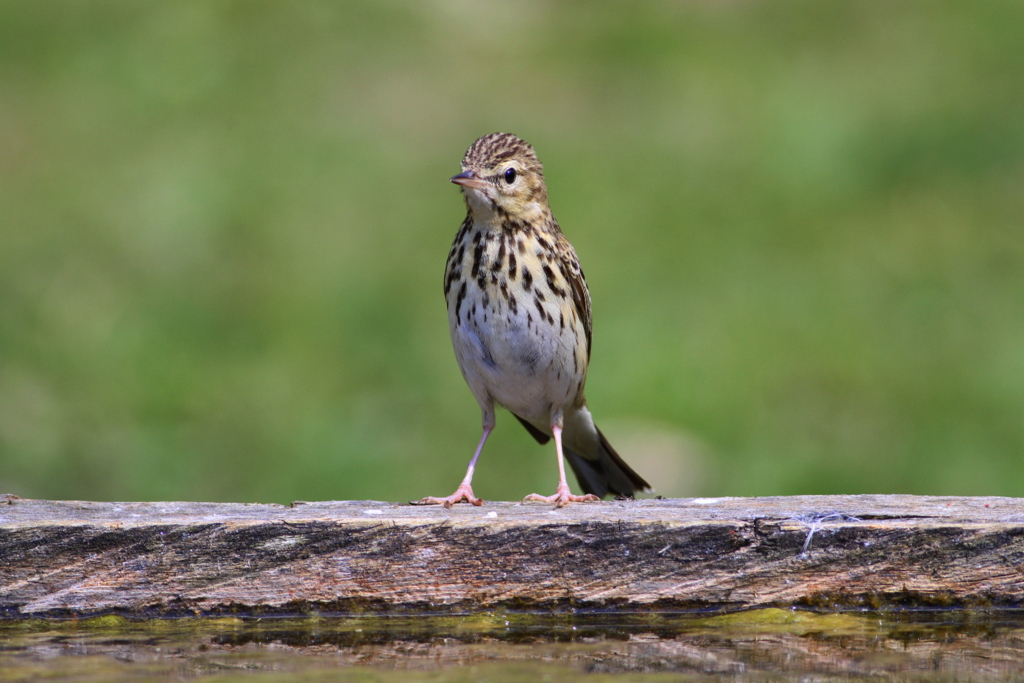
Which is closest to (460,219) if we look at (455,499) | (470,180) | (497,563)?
(470,180)

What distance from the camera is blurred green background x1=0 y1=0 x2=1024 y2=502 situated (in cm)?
907

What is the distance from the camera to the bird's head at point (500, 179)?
18.9 ft

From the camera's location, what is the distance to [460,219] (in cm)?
1210

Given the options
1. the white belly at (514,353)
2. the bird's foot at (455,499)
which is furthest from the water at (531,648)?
the white belly at (514,353)

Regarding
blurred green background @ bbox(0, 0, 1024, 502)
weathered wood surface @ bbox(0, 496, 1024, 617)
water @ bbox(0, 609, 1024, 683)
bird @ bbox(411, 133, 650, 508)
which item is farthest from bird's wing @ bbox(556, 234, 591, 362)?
blurred green background @ bbox(0, 0, 1024, 502)

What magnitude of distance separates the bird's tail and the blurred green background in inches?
83.0

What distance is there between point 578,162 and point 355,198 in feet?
7.16

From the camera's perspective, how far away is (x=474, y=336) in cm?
587

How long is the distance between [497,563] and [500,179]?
6.76 ft

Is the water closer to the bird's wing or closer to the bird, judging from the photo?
the bird

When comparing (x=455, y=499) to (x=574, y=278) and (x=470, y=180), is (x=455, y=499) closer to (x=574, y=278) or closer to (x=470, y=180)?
(x=574, y=278)

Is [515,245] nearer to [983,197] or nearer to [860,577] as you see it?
[860,577]

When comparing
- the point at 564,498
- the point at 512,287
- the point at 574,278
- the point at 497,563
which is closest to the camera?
the point at 497,563

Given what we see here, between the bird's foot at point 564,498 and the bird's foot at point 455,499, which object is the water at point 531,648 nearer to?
the bird's foot at point 455,499
